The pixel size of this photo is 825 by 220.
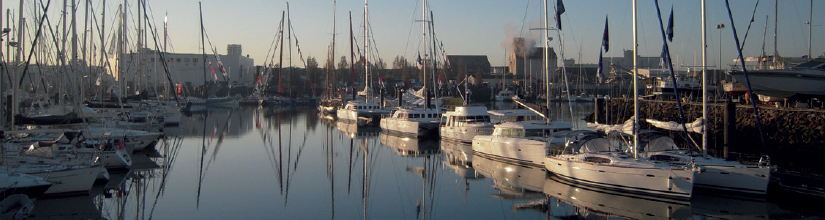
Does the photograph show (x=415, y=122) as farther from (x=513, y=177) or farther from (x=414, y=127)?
(x=513, y=177)

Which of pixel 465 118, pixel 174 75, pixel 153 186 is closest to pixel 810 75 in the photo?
pixel 465 118

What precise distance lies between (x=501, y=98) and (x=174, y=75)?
49.3 metres

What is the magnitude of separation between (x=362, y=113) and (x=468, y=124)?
1784cm

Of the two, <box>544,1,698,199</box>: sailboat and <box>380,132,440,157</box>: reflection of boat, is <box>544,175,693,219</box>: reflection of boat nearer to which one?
<box>544,1,698,199</box>: sailboat

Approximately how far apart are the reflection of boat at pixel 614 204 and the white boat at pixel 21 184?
39.6ft

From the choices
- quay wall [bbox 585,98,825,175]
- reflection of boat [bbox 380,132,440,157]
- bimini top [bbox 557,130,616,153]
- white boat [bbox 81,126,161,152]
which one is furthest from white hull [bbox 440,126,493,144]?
white boat [bbox 81,126,161,152]

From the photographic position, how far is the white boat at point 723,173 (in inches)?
635

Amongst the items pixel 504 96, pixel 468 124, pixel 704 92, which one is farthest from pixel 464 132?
pixel 504 96

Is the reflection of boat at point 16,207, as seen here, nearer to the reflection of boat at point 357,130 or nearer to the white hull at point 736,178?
the white hull at point 736,178

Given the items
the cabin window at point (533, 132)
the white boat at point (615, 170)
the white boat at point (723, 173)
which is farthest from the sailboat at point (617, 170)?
the cabin window at point (533, 132)

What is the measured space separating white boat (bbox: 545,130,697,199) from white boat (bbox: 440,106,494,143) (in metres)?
9.10

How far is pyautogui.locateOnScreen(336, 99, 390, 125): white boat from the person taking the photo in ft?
152

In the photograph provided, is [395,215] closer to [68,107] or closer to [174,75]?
[68,107]

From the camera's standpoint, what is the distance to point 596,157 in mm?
18203
